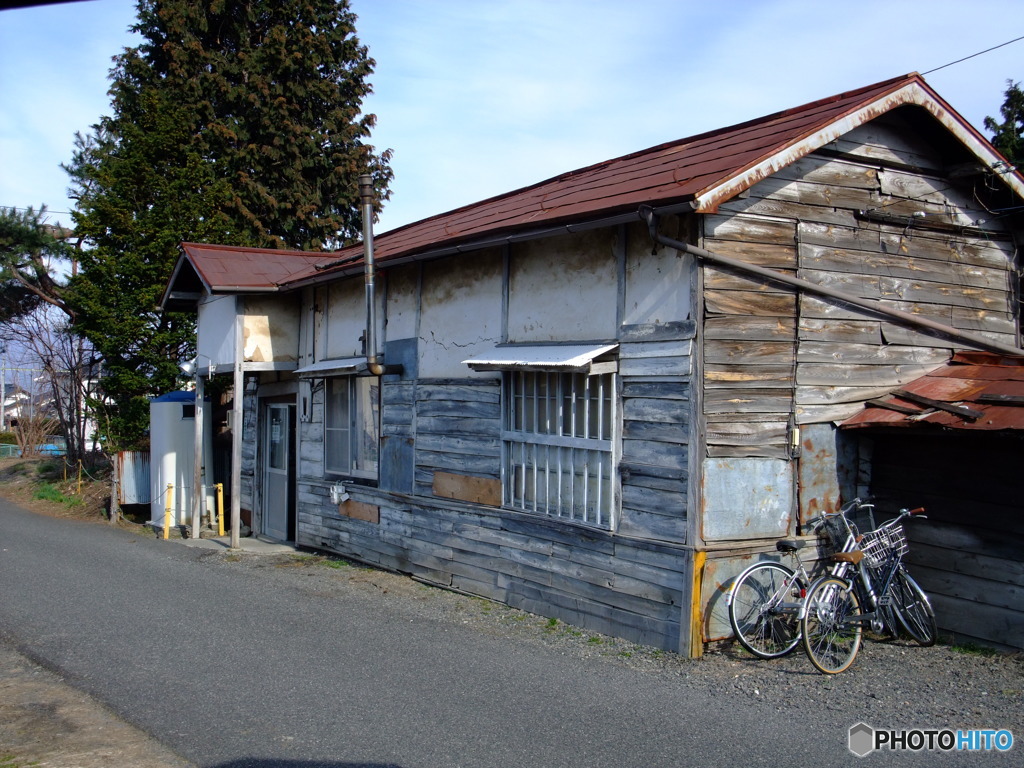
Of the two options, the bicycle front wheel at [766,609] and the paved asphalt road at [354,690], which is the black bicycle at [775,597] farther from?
the paved asphalt road at [354,690]

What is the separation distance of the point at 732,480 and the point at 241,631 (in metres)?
4.39

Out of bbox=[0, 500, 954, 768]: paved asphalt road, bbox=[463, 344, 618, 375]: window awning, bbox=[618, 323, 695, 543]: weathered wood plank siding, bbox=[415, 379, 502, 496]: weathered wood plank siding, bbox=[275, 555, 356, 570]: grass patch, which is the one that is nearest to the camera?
bbox=[0, 500, 954, 768]: paved asphalt road

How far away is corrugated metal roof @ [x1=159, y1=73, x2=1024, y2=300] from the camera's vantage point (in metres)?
6.72

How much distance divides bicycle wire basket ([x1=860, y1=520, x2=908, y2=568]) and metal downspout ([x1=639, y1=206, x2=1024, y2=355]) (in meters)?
1.78

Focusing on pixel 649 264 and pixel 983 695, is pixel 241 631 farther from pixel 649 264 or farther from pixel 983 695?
pixel 983 695

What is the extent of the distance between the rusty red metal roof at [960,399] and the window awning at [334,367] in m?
5.90

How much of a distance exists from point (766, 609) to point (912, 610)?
1.30 metres

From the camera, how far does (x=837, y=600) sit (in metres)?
6.34

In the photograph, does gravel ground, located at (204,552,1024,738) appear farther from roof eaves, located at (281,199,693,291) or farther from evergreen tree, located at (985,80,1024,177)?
evergreen tree, located at (985,80,1024,177)

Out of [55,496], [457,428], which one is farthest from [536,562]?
[55,496]

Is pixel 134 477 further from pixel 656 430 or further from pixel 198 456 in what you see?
pixel 656 430

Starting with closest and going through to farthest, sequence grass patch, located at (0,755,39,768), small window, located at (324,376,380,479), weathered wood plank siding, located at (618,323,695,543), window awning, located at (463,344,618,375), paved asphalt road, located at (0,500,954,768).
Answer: grass patch, located at (0,755,39,768) < paved asphalt road, located at (0,500,954,768) < weathered wood plank siding, located at (618,323,695,543) < window awning, located at (463,344,618,375) < small window, located at (324,376,380,479)

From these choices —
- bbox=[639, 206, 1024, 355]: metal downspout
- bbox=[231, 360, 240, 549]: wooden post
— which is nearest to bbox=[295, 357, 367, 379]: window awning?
bbox=[231, 360, 240, 549]: wooden post

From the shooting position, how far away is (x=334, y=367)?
1130 cm
